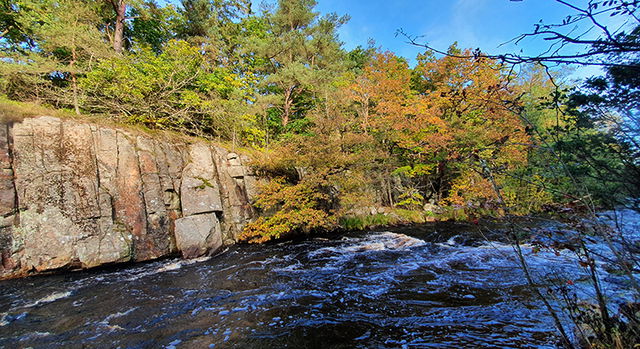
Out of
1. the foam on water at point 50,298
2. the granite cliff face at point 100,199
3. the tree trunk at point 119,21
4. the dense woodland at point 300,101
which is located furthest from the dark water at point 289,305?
the tree trunk at point 119,21

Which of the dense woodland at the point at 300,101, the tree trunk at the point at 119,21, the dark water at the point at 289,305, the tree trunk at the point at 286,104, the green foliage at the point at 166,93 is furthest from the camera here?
the tree trunk at the point at 286,104

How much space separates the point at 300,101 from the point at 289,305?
16.7 m

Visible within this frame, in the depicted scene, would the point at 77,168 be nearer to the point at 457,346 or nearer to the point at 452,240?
the point at 457,346

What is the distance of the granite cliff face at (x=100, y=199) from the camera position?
20.0ft

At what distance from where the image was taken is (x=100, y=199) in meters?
7.09

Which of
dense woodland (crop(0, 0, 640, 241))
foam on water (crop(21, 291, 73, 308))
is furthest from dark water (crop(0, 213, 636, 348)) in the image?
dense woodland (crop(0, 0, 640, 241))

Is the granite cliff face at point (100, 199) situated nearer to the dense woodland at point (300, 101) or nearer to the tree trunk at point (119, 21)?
the dense woodland at point (300, 101)

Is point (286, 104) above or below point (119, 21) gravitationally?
below

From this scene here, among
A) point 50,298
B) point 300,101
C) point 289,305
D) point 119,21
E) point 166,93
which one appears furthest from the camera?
point 300,101

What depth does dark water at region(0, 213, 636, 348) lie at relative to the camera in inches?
129

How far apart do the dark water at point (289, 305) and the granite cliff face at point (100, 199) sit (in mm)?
734

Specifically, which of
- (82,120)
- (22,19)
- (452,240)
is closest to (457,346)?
(452,240)

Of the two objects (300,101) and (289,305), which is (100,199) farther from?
(300,101)

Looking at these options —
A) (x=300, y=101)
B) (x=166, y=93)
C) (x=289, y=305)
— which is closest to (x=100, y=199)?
(x=166, y=93)
